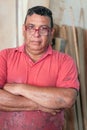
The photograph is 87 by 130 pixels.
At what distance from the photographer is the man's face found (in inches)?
66.0

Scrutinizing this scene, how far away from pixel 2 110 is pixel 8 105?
0.24ft

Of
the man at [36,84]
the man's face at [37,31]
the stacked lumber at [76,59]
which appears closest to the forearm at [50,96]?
the man at [36,84]

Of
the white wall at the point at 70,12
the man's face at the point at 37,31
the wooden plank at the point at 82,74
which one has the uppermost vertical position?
the white wall at the point at 70,12

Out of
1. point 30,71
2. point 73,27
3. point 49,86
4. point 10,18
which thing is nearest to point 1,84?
point 30,71

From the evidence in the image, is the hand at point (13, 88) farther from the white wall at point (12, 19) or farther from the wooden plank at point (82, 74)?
the wooden plank at point (82, 74)

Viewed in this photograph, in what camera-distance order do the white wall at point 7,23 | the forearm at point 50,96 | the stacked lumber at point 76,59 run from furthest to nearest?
the stacked lumber at point 76,59, the white wall at point 7,23, the forearm at point 50,96

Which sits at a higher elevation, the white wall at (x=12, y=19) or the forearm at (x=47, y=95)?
the white wall at (x=12, y=19)

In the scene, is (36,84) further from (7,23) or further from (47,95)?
(7,23)

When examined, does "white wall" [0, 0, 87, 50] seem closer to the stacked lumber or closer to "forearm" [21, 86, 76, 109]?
the stacked lumber

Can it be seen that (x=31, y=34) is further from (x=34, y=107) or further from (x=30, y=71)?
(x=34, y=107)

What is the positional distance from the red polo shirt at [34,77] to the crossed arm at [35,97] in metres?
0.05

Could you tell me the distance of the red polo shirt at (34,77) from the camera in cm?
167

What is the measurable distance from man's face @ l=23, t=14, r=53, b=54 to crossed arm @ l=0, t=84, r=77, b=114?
0.94 ft

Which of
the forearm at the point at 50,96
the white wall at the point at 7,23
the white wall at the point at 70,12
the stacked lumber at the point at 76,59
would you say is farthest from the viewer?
the white wall at the point at 70,12
